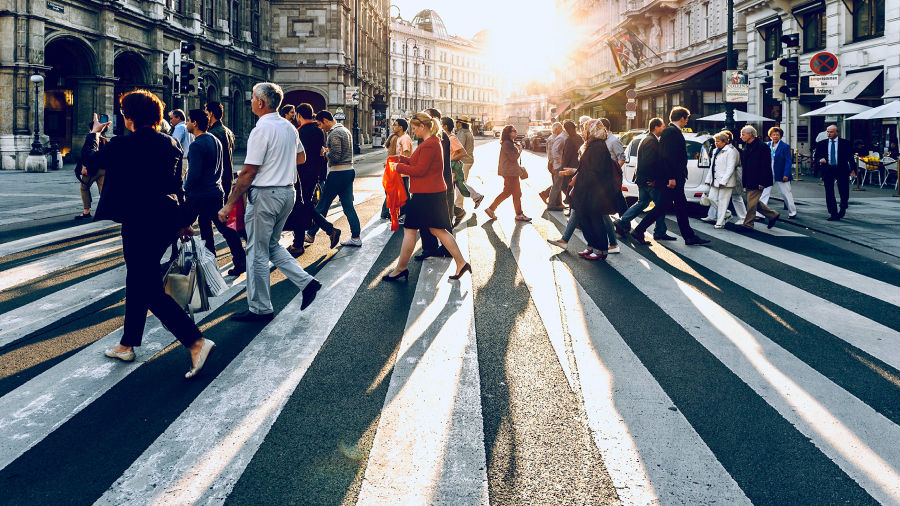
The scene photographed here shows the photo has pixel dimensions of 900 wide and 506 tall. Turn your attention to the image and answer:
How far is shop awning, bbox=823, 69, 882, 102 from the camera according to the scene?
20.4 meters

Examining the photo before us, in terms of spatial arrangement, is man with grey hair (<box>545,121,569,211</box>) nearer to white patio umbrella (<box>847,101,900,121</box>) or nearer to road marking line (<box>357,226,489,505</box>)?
road marking line (<box>357,226,489,505</box>)

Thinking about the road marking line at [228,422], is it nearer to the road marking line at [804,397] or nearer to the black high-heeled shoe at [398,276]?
the black high-heeled shoe at [398,276]

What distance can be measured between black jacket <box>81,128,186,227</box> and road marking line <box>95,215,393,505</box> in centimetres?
113

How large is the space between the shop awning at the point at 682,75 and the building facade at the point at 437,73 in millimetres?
64674

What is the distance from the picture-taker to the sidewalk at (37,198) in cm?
1202

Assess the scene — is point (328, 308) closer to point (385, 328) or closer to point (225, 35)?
point (385, 328)

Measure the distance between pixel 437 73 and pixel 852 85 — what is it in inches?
3859

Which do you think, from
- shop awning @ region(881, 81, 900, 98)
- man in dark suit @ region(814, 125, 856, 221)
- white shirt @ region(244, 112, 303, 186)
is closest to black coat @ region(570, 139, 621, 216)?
white shirt @ region(244, 112, 303, 186)

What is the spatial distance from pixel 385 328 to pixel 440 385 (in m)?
1.38

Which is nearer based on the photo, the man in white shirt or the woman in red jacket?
the man in white shirt

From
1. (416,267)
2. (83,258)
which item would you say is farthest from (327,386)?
(83,258)

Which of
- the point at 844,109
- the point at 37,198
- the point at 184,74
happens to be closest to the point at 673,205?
the point at 37,198

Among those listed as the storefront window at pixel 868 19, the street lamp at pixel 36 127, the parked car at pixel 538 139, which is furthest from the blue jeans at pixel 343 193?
the parked car at pixel 538 139

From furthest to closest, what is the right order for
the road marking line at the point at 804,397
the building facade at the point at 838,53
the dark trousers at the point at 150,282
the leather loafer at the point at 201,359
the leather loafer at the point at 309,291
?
the building facade at the point at 838,53, the leather loafer at the point at 309,291, the dark trousers at the point at 150,282, the leather loafer at the point at 201,359, the road marking line at the point at 804,397
